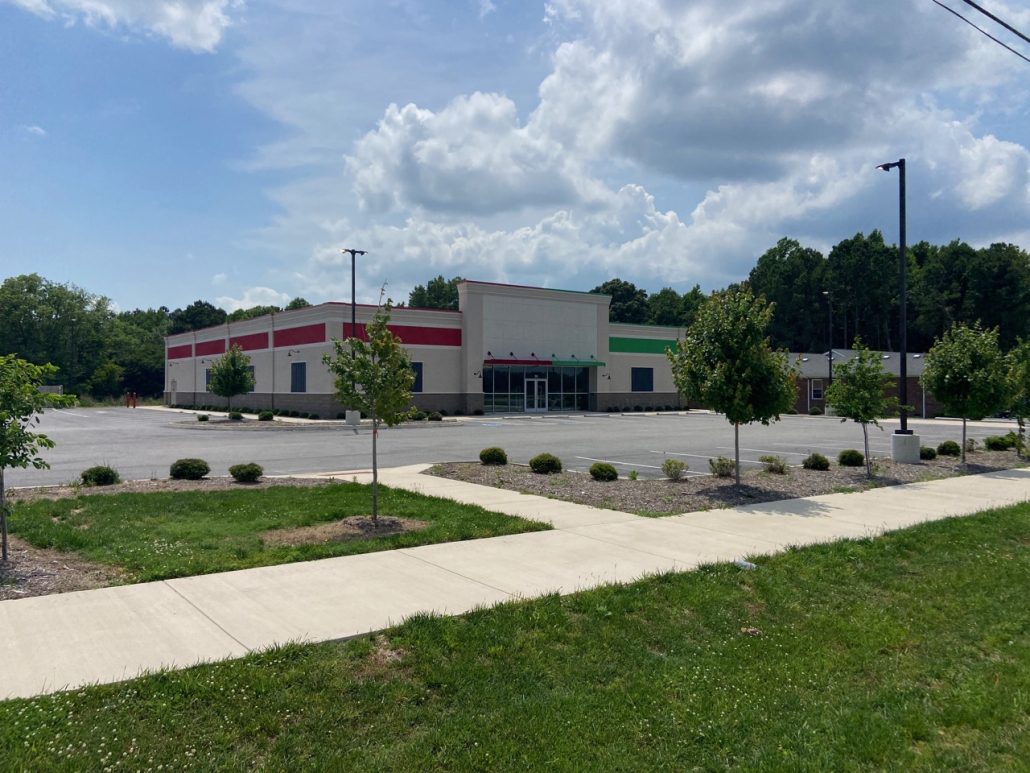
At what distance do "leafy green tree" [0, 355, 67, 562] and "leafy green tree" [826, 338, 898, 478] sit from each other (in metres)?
14.8

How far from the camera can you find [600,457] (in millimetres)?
20156

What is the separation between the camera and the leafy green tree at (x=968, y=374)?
60.1ft

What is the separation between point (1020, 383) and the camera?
19156 millimetres

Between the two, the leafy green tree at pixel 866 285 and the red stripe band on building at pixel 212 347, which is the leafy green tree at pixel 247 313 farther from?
the leafy green tree at pixel 866 285

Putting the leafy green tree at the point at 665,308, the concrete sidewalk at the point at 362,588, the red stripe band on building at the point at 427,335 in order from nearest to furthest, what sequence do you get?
the concrete sidewalk at the point at 362,588, the red stripe band on building at the point at 427,335, the leafy green tree at the point at 665,308

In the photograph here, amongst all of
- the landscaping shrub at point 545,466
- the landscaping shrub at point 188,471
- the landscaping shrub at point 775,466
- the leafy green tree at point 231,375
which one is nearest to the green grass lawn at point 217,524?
the landscaping shrub at point 188,471

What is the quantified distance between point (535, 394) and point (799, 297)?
49.9 m

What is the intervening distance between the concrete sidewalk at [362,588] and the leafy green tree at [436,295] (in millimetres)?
98045

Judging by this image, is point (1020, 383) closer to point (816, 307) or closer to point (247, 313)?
point (816, 307)

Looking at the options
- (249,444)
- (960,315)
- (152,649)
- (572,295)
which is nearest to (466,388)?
(572,295)

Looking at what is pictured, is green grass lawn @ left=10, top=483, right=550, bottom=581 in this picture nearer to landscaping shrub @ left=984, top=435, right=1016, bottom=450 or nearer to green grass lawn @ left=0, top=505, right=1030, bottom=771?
green grass lawn @ left=0, top=505, right=1030, bottom=771

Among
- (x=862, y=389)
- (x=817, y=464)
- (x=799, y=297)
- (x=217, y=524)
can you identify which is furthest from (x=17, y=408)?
(x=799, y=297)

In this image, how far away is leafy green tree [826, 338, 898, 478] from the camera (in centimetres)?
1592

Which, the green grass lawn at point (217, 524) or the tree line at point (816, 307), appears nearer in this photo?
the green grass lawn at point (217, 524)
